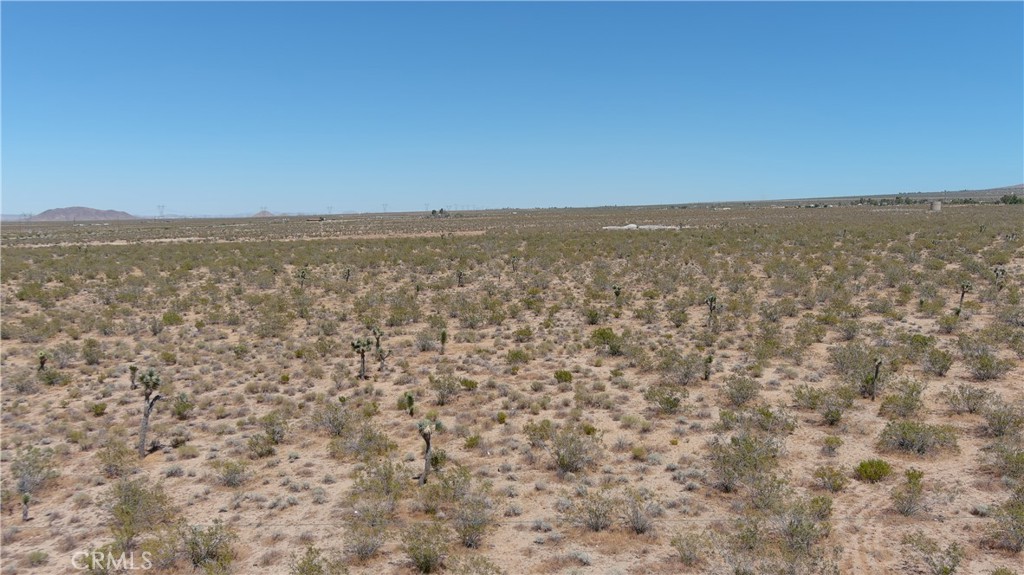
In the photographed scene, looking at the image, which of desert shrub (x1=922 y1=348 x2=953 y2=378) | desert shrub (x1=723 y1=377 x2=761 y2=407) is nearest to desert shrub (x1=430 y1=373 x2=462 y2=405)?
desert shrub (x1=723 y1=377 x2=761 y2=407)

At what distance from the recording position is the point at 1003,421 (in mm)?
10258

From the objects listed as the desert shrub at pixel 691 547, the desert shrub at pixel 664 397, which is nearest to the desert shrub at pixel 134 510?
the desert shrub at pixel 691 547

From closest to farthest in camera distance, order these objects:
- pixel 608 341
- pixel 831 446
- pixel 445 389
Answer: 1. pixel 831 446
2. pixel 445 389
3. pixel 608 341

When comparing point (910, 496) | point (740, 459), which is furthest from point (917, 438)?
point (740, 459)

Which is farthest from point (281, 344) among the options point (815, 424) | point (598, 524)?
point (815, 424)

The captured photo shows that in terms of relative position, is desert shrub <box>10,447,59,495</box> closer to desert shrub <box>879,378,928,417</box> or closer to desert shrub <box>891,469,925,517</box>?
desert shrub <box>891,469,925,517</box>

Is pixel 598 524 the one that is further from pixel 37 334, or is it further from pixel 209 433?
pixel 37 334

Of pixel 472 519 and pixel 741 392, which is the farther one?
pixel 741 392

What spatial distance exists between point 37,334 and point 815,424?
25853 mm

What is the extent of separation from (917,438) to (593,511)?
6.76 m

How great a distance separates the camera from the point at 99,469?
9.98 m

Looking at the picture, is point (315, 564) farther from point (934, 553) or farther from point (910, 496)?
point (910, 496)

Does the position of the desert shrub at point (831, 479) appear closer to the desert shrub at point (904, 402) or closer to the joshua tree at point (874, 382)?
the desert shrub at point (904, 402)

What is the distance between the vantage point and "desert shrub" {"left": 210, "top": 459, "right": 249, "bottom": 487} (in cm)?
952
